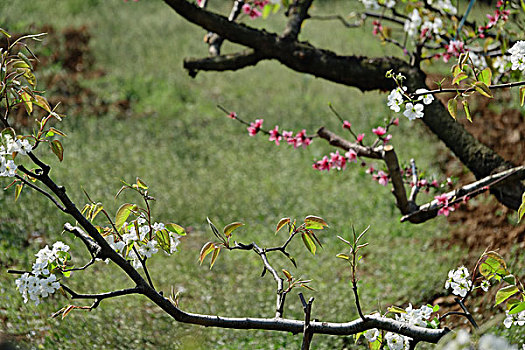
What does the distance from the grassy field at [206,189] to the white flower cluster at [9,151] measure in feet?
6.04

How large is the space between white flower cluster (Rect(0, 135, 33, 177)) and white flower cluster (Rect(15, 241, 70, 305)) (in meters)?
0.26

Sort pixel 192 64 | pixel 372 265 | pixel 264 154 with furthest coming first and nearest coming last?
1. pixel 264 154
2. pixel 372 265
3. pixel 192 64

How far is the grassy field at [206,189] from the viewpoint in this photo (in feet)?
12.3

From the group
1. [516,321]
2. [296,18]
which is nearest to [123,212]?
[516,321]

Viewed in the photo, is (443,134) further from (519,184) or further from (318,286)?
(318,286)

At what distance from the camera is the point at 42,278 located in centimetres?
182

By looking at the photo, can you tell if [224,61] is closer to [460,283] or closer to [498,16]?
[498,16]

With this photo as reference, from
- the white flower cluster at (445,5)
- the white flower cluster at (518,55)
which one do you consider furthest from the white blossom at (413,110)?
the white flower cluster at (445,5)

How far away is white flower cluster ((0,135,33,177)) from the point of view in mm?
1747

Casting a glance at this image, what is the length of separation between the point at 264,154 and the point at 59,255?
15.7ft

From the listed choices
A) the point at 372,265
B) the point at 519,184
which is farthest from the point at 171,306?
the point at 372,265

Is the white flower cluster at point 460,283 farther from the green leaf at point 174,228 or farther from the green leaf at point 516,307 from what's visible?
the green leaf at point 174,228

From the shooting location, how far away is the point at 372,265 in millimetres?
4484

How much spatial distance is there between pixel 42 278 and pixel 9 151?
0.41 metres
